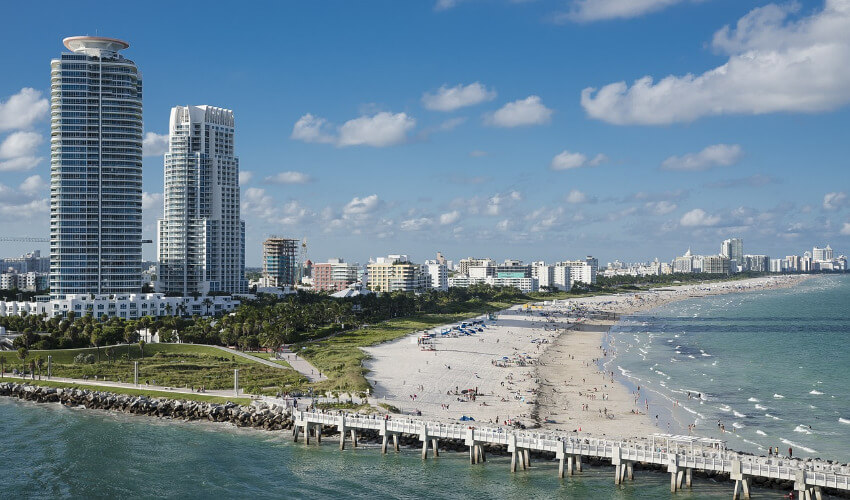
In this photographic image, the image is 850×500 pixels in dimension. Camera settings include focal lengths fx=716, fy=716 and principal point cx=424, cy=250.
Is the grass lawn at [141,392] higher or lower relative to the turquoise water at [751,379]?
higher

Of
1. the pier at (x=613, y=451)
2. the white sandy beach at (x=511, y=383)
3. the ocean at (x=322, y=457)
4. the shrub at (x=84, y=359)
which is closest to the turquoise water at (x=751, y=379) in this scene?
the ocean at (x=322, y=457)

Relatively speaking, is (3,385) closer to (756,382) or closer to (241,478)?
(241,478)

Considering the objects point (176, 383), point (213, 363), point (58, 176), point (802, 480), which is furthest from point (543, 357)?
point (58, 176)

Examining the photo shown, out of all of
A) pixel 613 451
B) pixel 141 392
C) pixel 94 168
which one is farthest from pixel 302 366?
pixel 94 168

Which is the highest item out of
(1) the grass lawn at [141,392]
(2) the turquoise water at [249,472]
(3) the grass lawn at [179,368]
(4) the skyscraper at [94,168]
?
(4) the skyscraper at [94,168]

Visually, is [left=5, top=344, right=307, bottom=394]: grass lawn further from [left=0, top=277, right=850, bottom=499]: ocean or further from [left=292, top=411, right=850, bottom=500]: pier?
[left=292, top=411, right=850, bottom=500]: pier

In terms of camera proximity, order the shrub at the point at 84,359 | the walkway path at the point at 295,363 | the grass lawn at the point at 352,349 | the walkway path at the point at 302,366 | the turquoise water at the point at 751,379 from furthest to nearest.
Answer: the shrub at the point at 84,359 < the walkway path at the point at 295,363 < the walkway path at the point at 302,366 < the grass lawn at the point at 352,349 < the turquoise water at the point at 751,379

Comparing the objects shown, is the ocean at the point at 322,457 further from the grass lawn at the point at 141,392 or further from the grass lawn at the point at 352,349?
the grass lawn at the point at 352,349
